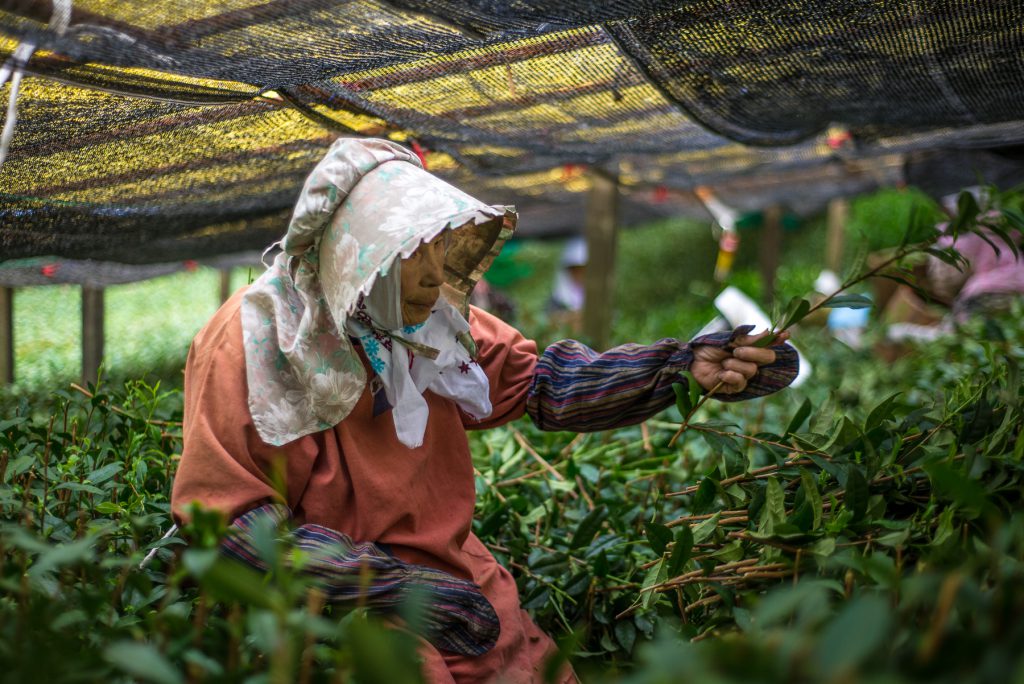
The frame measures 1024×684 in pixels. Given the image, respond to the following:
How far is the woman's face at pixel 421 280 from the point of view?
1.29 metres

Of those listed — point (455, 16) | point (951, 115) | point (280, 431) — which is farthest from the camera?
point (951, 115)

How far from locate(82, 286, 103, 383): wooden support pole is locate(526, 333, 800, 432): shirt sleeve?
1576mm

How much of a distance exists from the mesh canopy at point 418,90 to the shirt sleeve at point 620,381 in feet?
1.90

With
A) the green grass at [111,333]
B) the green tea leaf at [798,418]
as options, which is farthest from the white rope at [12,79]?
the green tea leaf at [798,418]

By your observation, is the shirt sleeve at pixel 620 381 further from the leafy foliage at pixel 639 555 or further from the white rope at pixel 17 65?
the white rope at pixel 17 65

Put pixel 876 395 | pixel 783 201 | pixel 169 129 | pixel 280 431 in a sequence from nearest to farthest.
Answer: pixel 280 431
pixel 169 129
pixel 876 395
pixel 783 201

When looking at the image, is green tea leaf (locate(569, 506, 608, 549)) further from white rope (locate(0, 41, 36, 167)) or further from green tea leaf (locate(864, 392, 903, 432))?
white rope (locate(0, 41, 36, 167))

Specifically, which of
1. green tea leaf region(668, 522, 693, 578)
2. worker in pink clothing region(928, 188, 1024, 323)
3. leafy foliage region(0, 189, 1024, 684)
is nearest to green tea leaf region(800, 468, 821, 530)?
leafy foliage region(0, 189, 1024, 684)

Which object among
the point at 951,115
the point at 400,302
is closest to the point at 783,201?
the point at 951,115

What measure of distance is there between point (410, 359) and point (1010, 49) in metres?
1.31

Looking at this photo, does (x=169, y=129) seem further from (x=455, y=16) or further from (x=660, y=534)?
(x=660, y=534)

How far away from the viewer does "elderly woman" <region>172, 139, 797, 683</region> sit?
3.94ft

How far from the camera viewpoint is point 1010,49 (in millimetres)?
1652

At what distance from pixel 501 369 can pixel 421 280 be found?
0.34 metres
